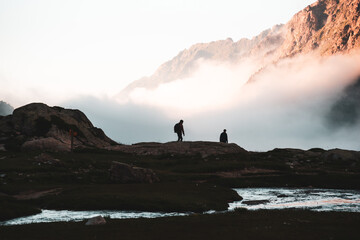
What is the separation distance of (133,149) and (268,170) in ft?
102

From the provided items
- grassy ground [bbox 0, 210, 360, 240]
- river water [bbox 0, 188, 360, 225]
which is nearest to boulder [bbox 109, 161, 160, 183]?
river water [bbox 0, 188, 360, 225]

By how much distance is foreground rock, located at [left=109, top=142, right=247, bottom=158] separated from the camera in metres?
79.9

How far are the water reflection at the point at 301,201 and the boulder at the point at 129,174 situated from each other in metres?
11.9

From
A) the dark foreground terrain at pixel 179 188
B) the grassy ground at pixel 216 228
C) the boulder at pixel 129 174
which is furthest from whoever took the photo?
the boulder at pixel 129 174

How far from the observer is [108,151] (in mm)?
84312

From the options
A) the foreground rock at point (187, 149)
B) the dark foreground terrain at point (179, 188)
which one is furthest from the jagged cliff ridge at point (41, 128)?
the foreground rock at point (187, 149)

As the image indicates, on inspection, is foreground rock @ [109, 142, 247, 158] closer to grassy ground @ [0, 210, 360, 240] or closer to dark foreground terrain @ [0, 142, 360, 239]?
dark foreground terrain @ [0, 142, 360, 239]

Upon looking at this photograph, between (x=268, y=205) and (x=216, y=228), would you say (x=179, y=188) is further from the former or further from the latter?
(x=216, y=228)

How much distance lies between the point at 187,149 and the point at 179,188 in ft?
119

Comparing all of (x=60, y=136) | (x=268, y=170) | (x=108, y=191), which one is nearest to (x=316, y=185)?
(x=268, y=170)

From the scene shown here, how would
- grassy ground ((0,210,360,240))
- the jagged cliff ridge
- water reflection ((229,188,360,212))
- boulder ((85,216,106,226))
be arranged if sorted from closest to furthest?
1. grassy ground ((0,210,360,240))
2. boulder ((85,216,106,226))
3. water reflection ((229,188,360,212))
4. the jagged cliff ridge

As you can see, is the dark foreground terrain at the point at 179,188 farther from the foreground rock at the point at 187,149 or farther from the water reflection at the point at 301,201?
the water reflection at the point at 301,201

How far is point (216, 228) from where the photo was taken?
2123cm

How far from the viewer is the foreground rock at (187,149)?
3145 inches
